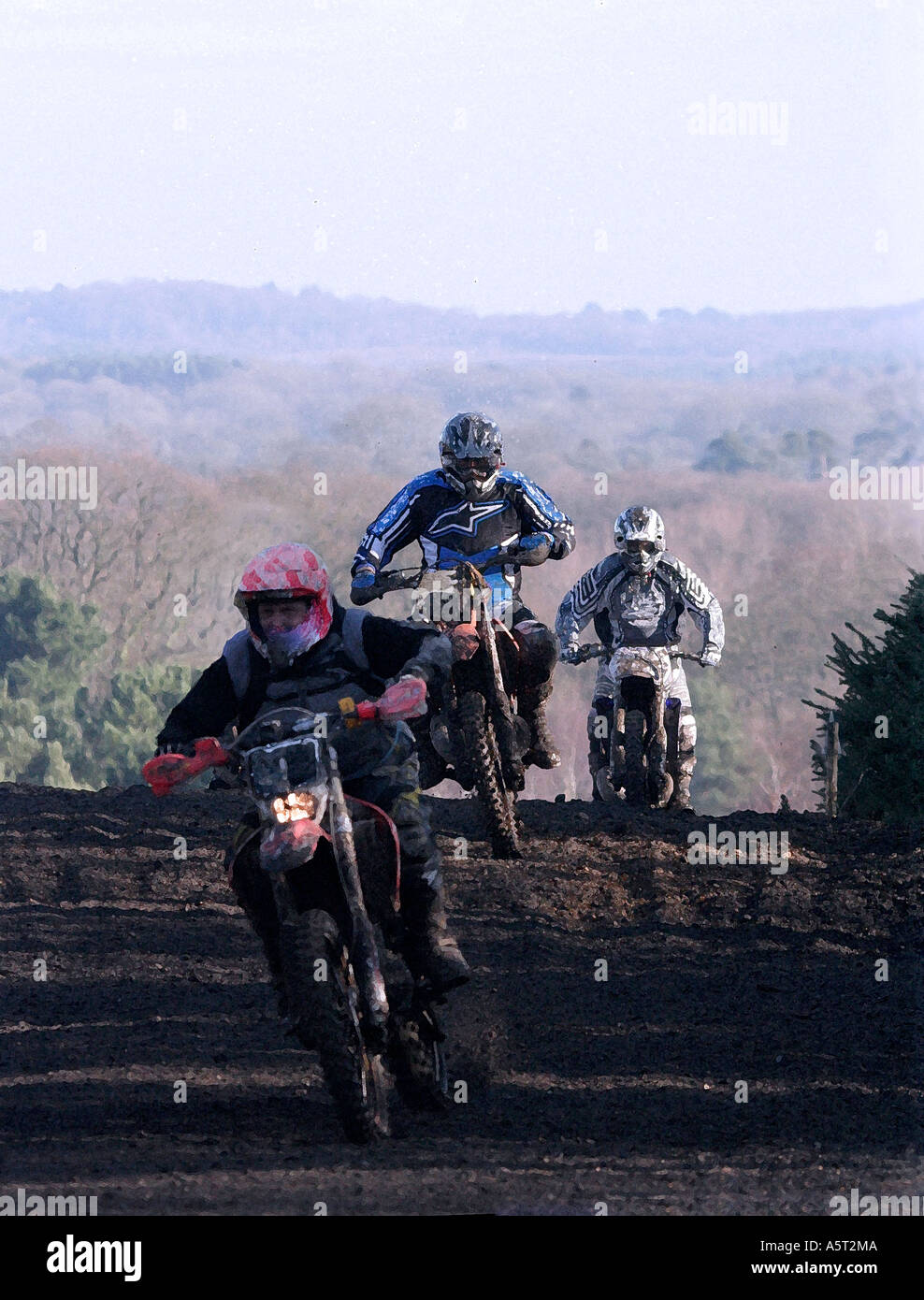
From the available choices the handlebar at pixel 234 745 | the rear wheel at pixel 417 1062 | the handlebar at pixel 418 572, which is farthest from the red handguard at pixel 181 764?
the handlebar at pixel 418 572

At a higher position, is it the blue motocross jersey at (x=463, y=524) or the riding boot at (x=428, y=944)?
the blue motocross jersey at (x=463, y=524)

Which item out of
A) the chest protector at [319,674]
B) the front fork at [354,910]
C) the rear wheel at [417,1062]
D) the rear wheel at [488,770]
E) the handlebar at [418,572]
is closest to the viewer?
the front fork at [354,910]

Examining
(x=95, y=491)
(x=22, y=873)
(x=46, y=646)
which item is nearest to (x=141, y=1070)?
(x=22, y=873)

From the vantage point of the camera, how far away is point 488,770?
11.6 meters

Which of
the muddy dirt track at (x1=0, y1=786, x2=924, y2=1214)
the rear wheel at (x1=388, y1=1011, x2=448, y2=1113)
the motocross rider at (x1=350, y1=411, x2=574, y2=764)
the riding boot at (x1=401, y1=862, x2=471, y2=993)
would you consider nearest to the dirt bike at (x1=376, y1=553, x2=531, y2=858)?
the motocross rider at (x1=350, y1=411, x2=574, y2=764)

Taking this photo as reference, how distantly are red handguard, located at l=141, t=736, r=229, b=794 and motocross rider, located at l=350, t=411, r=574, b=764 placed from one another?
15.9 ft

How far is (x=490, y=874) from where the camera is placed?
11703mm

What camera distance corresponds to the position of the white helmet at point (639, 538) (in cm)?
1399

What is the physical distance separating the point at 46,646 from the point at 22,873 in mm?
35182

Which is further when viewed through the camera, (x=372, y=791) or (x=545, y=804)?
(x=545, y=804)

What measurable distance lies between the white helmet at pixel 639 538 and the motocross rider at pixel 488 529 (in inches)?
58.6

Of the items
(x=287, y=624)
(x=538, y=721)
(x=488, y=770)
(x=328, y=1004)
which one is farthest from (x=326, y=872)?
(x=538, y=721)

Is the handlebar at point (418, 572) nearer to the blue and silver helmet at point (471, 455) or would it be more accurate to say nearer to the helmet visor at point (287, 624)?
the blue and silver helmet at point (471, 455)

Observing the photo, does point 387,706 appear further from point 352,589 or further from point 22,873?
point 22,873
